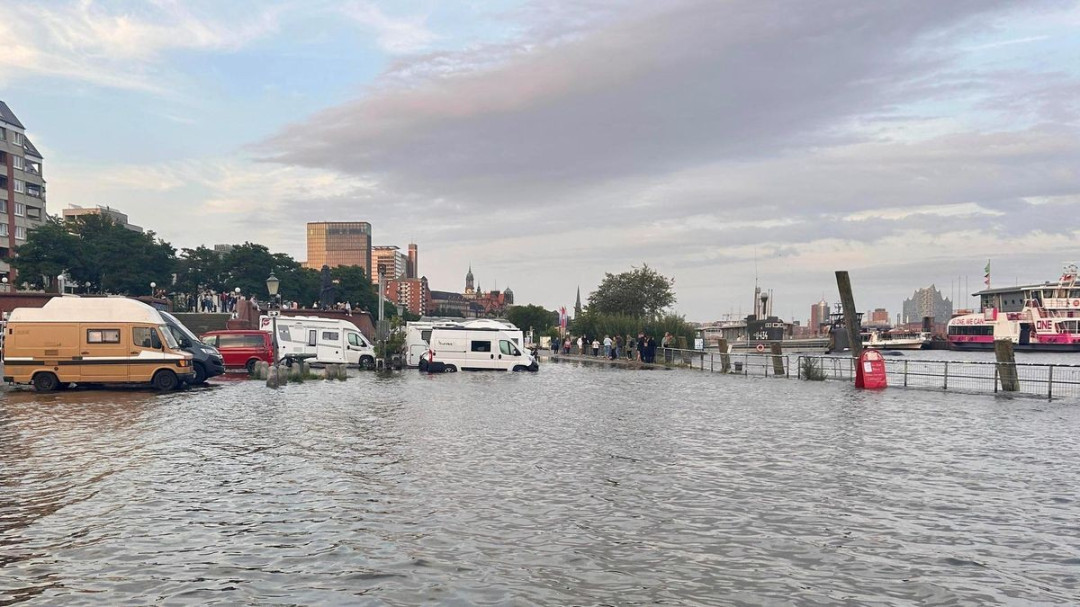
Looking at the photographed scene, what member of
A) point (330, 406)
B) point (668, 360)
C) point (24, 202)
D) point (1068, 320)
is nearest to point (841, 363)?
point (668, 360)

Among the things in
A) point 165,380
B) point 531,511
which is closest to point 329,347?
point 165,380

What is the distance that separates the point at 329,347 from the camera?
140 feet

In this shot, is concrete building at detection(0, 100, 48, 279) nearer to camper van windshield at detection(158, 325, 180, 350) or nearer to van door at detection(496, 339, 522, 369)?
van door at detection(496, 339, 522, 369)

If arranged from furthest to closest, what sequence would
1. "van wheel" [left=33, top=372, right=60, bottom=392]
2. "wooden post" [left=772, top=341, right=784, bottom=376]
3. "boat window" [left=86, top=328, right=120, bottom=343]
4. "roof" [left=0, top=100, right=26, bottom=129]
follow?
"roof" [left=0, top=100, right=26, bottom=129] → "wooden post" [left=772, top=341, right=784, bottom=376] → "boat window" [left=86, top=328, right=120, bottom=343] → "van wheel" [left=33, top=372, right=60, bottom=392]

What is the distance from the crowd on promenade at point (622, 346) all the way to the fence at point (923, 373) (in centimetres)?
113

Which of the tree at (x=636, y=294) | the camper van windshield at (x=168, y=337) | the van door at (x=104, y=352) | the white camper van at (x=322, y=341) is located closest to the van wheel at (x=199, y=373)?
the camper van windshield at (x=168, y=337)

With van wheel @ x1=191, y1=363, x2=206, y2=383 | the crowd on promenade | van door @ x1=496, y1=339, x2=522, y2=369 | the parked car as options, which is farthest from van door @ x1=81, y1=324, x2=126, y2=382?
the crowd on promenade

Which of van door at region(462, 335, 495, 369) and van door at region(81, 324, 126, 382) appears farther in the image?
van door at region(462, 335, 495, 369)

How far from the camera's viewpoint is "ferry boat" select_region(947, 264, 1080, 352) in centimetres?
9962

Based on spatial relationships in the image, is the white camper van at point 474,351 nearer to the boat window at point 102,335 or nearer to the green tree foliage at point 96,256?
the boat window at point 102,335

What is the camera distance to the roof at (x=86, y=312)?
25.9 metres

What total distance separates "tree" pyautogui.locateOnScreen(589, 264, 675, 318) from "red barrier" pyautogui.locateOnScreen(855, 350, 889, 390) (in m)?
61.9

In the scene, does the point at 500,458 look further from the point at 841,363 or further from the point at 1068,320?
the point at 1068,320

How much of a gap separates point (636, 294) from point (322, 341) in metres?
56.9
